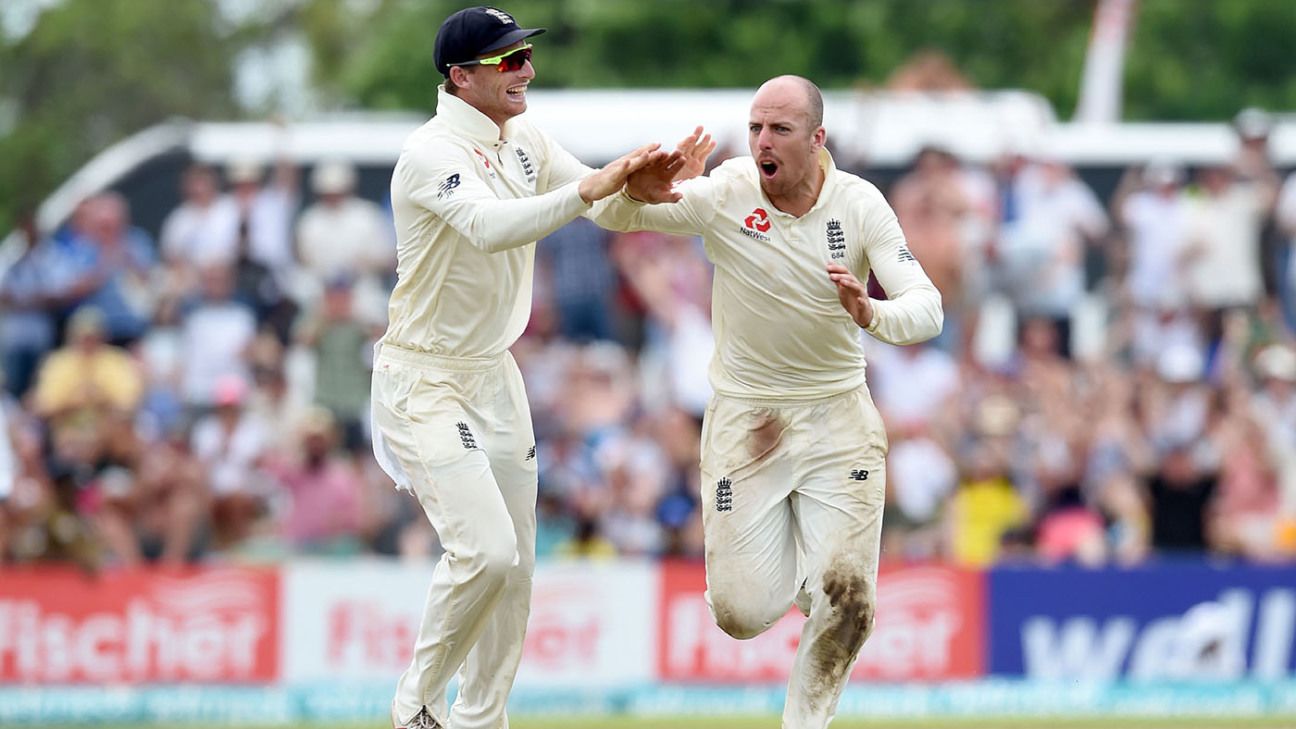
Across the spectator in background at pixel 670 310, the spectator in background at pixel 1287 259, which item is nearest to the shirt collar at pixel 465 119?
the spectator in background at pixel 670 310

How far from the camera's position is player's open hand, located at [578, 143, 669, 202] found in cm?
839

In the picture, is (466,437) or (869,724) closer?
A: (466,437)

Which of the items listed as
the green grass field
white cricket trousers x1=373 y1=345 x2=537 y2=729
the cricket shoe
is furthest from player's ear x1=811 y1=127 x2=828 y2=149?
the green grass field

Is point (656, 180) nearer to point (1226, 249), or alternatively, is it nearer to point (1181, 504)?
point (1181, 504)

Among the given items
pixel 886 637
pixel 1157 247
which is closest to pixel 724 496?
pixel 886 637

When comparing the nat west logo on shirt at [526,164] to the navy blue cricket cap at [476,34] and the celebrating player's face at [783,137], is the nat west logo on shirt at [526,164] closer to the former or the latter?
the navy blue cricket cap at [476,34]

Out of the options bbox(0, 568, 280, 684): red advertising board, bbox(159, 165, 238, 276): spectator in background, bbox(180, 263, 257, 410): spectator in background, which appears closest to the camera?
bbox(0, 568, 280, 684): red advertising board

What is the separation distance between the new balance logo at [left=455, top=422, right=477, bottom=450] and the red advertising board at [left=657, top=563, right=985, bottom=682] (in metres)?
6.02

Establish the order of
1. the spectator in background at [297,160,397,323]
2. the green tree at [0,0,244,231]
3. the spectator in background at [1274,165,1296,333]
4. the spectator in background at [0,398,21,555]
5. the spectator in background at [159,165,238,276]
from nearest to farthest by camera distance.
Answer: the spectator in background at [0,398,21,555], the spectator in background at [159,165,238,276], the spectator in background at [297,160,397,323], the spectator in background at [1274,165,1296,333], the green tree at [0,0,244,231]

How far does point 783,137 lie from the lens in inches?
346

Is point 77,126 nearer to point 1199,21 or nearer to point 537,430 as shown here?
point 1199,21

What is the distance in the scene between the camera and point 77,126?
117ft

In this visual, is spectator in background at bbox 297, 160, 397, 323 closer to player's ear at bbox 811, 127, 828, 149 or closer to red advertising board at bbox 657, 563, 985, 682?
red advertising board at bbox 657, 563, 985, 682

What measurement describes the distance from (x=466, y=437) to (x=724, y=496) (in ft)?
3.83
